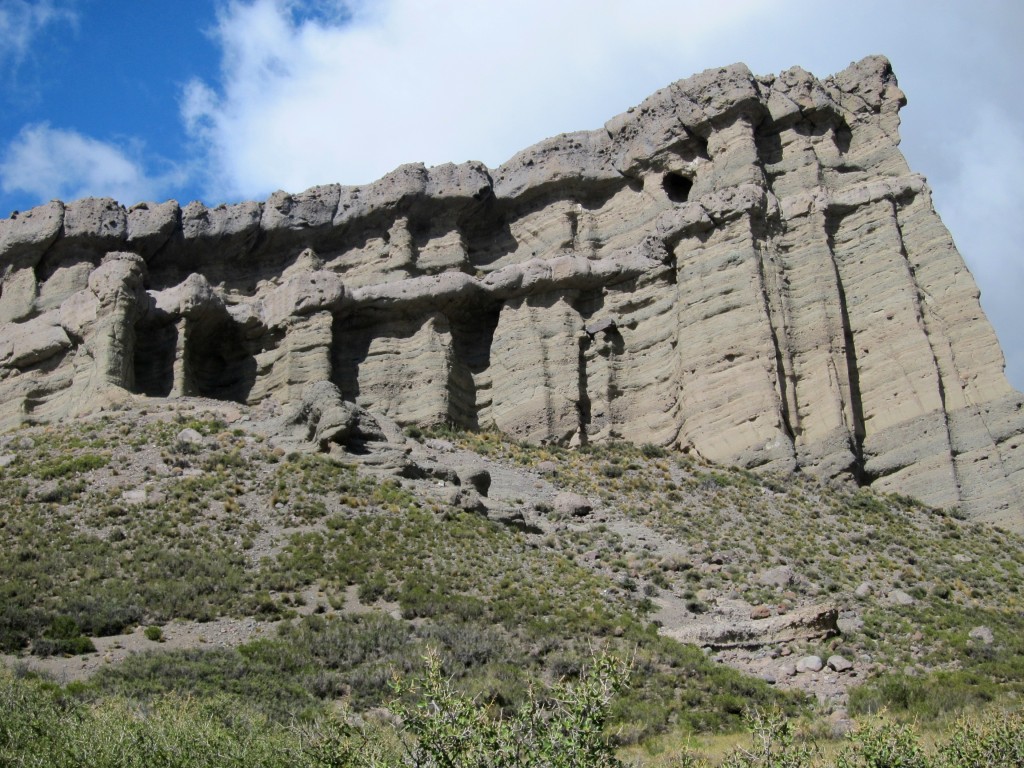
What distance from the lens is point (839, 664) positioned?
2464cm

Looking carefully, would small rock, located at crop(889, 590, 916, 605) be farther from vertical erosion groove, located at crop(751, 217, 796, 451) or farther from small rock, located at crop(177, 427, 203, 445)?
small rock, located at crop(177, 427, 203, 445)

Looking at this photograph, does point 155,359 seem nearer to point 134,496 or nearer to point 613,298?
point 134,496

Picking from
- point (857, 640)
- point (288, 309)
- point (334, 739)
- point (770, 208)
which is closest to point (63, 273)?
point (288, 309)

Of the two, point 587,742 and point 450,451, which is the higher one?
point 450,451

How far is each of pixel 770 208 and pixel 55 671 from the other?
31630 millimetres

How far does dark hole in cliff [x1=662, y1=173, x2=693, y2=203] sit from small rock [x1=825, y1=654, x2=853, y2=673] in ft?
93.2

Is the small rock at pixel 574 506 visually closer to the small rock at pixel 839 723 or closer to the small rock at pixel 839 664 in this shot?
the small rock at pixel 839 664

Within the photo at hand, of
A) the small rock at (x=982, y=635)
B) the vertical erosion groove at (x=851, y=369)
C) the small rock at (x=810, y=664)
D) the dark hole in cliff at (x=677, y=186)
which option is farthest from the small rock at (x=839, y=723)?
the dark hole in cliff at (x=677, y=186)

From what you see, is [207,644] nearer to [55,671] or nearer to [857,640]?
[55,671]

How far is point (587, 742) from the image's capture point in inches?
543

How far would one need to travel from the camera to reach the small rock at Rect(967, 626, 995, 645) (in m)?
26.6

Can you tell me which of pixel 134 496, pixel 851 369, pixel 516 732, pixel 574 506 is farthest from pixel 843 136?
pixel 516 732

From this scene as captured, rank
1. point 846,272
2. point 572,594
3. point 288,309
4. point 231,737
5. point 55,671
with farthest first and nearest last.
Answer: point 288,309 < point 846,272 < point 572,594 < point 55,671 < point 231,737

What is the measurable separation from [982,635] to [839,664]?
4.34 metres
